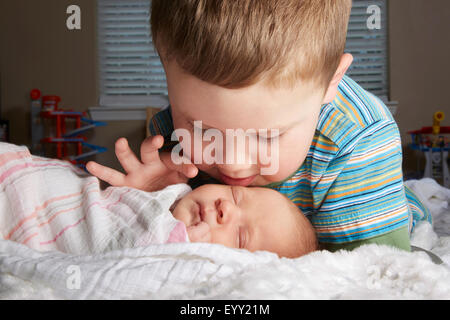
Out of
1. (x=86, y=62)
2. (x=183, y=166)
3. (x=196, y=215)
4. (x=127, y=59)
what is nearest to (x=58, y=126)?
(x=86, y=62)

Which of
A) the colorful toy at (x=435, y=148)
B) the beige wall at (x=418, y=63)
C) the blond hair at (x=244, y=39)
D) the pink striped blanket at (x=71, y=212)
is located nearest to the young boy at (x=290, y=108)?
the blond hair at (x=244, y=39)

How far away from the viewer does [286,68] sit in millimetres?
620

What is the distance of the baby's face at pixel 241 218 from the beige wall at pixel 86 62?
8.41ft

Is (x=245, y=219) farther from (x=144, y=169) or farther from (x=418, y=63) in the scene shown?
(x=418, y=63)

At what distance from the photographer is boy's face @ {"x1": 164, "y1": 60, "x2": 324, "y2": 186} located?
0.63m

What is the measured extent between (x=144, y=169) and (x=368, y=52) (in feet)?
9.42

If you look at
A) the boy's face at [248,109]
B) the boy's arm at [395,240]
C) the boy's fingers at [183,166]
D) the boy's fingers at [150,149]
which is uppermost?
the boy's face at [248,109]

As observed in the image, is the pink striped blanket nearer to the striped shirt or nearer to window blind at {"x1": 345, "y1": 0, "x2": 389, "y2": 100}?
the striped shirt

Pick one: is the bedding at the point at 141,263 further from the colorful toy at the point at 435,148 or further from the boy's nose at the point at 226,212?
the colorful toy at the point at 435,148

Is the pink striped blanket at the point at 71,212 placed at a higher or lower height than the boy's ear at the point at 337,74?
lower

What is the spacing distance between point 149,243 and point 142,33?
3.05m

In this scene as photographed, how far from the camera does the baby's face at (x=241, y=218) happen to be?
2.41ft
